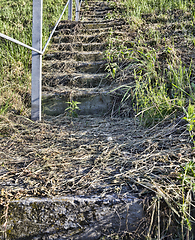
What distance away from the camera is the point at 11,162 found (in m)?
1.36

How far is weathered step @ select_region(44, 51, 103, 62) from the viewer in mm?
2964

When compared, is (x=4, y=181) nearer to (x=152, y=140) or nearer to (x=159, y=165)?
(x=159, y=165)

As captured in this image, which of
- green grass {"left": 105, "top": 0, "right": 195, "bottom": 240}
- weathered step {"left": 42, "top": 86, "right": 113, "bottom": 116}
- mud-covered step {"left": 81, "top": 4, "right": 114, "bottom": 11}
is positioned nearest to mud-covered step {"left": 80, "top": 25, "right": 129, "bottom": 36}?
green grass {"left": 105, "top": 0, "right": 195, "bottom": 240}

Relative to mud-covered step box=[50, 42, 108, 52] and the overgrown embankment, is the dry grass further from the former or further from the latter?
mud-covered step box=[50, 42, 108, 52]

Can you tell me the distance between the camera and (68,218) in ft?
3.38

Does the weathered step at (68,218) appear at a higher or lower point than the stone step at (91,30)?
lower

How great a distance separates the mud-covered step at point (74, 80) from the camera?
260cm

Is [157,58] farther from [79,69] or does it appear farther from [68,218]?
[68,218]

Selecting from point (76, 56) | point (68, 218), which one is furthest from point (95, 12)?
point (68, 218)

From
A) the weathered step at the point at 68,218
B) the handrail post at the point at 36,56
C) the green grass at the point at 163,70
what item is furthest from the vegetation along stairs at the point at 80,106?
the handrail post at the point at 36,56

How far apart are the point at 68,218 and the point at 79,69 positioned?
2.17 metres

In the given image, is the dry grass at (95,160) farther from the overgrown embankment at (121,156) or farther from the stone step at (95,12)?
the stone step at (95,12)

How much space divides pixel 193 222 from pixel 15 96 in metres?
2.05

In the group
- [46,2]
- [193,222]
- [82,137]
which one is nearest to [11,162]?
[82,137]
